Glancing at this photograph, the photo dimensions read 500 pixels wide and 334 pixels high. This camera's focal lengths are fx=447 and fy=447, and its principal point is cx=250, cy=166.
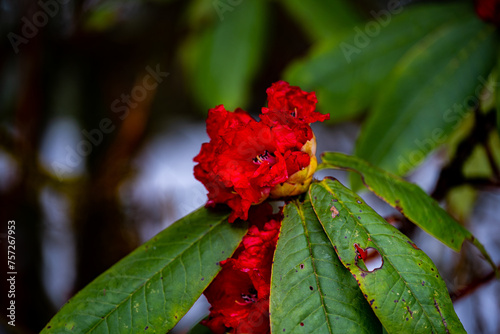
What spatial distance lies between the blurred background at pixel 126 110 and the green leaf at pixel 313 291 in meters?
0.69

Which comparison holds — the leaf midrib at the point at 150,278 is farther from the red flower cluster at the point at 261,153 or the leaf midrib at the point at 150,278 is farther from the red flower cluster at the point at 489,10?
the red flower cluster at the point at 489,10

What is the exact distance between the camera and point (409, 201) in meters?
0.63

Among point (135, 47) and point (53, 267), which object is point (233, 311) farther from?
point (135, 47)

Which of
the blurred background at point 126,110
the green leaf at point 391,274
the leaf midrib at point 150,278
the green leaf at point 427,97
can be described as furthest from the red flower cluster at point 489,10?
the leaf midrib at point 150,278

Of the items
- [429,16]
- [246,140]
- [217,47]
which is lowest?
[246,140]

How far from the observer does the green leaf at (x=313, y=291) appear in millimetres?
502

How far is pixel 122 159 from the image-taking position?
1.75m

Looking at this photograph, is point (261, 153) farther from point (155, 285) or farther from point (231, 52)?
point (231, 52)

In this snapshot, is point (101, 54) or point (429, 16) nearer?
point (429, 16)

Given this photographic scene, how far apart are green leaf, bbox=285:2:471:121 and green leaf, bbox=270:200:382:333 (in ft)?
2.22

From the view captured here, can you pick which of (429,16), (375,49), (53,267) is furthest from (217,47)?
(53,267)

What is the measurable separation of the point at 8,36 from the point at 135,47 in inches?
19.0

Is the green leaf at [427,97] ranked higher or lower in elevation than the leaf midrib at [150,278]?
higher

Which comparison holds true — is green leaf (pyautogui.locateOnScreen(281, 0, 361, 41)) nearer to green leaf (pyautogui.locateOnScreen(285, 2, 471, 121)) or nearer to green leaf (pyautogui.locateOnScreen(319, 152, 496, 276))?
green leaf (pyautogui.locateOnScreen(285, 2, 471, 121))
